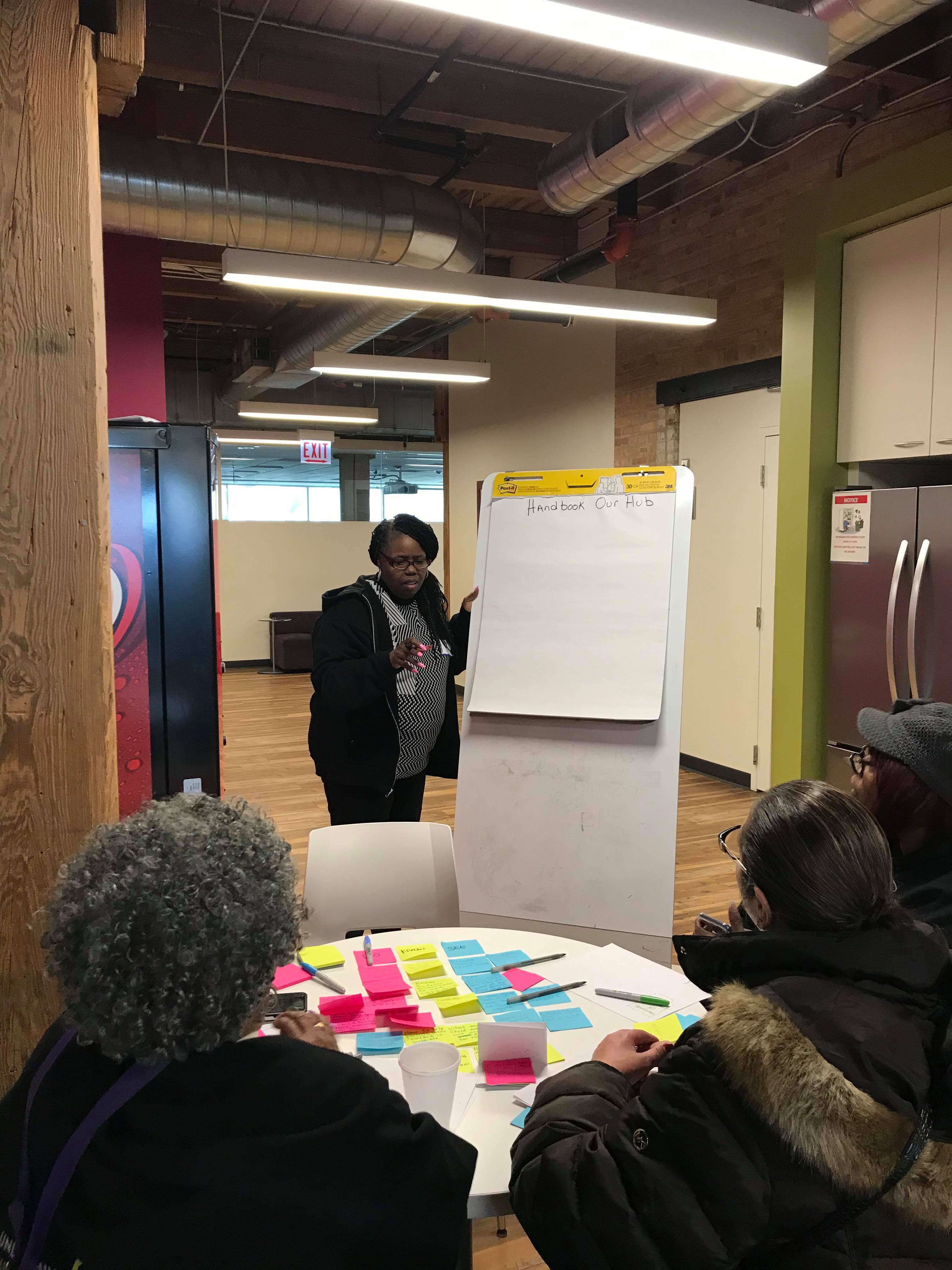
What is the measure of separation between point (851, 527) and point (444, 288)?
2252 millimetres

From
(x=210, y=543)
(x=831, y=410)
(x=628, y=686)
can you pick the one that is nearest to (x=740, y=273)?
(x=831, y=410)

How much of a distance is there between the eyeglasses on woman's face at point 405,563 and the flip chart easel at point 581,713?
0.36 meters

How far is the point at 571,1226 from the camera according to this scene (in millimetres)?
1128

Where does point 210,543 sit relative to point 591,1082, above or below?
above

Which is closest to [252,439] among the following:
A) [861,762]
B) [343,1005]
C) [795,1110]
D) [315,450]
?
[315,450]

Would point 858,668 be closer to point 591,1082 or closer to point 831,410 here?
point 831,410

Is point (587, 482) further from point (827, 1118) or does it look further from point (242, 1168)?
point (242, 1168)

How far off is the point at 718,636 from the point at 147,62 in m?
4.71

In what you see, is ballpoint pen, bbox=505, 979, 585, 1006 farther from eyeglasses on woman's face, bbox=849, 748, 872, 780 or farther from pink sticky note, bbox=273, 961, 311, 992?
eyeglasses on woman's face, bbox=849, 748, 872, 780

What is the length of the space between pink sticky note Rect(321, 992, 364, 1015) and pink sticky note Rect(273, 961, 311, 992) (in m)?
0.16

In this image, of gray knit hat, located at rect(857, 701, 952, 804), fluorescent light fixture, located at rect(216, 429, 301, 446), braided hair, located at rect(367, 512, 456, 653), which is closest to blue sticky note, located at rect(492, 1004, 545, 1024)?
gray knit hat, located at rect(857, 701, 952, 804)

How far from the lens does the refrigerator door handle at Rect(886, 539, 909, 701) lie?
13.0 ft

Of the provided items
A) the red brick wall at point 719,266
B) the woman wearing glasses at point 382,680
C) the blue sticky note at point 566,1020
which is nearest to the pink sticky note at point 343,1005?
the blue sticky note at point 566,1020

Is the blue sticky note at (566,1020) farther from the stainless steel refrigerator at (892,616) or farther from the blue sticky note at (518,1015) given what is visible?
the stainless steel refrigerator at (892,616)
